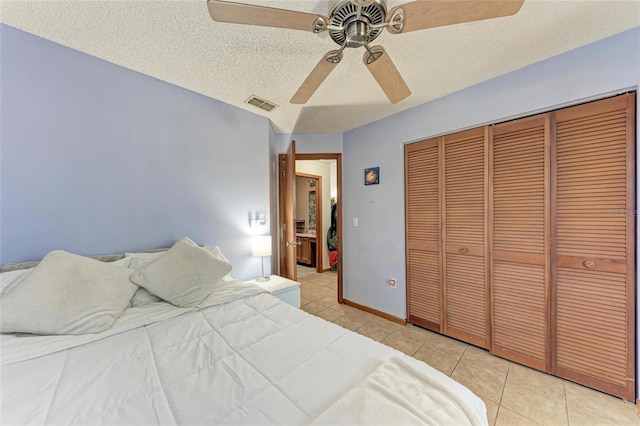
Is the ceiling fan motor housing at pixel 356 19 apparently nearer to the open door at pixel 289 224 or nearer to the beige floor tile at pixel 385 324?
the open door at pixel 289 224

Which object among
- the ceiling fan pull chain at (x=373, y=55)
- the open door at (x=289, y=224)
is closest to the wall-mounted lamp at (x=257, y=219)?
the open door at (x=289, y=224)

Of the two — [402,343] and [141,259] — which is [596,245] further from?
[141,259]

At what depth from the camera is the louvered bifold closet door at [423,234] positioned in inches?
93.1

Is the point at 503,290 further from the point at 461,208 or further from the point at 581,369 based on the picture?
the point at 461,208

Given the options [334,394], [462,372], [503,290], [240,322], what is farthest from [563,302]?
[240,322]

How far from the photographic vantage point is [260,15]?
0.99 metres

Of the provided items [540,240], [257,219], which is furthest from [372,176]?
[540,240]

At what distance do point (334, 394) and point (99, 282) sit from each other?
1.50m

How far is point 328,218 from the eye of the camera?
5031 mm

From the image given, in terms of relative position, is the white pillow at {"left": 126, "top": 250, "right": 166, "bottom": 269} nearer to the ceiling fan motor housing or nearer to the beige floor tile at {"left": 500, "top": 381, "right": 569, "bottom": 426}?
the ceiling fan motor housing

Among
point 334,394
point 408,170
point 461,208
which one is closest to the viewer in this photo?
point 334,394

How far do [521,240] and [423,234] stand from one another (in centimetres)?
79

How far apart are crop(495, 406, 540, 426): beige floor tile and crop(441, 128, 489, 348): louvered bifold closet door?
2.23 feet

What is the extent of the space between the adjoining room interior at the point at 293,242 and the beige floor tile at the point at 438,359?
0.02m
